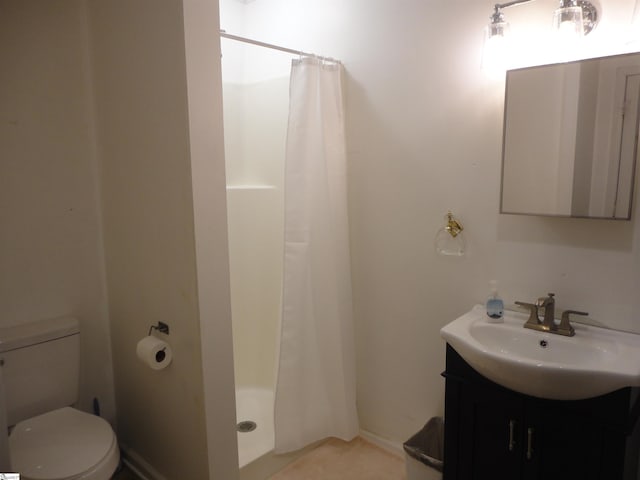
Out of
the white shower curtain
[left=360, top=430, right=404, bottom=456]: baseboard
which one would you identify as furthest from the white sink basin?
[left=360, top=430, right=404, bottom=456]: baseboard

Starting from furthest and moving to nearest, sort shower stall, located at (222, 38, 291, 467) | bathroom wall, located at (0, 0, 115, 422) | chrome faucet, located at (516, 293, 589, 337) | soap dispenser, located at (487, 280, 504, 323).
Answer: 1. shower stall, located at (222, 38, 291, 467)
2. bathroom wall, located at (0, 0, 115, 422)
3. soap dispenser, located at (487, 280, 504, 323)
4. chrome faucet, located at (516, 293, 589, 337)

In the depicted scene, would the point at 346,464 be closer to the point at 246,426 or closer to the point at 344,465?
the point at 344,465

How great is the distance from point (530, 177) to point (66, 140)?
6.70 ft

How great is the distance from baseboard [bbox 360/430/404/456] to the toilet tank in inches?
57.5

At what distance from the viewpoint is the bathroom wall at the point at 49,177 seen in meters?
1.90

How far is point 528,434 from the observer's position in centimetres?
144

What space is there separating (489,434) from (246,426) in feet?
4.39

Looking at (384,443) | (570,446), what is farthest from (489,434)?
(384,443)

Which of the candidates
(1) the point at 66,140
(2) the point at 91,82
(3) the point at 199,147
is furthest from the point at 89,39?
(3) the point at 199,147

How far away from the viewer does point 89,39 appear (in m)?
2.07

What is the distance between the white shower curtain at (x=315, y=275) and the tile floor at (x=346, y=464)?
0.07 m

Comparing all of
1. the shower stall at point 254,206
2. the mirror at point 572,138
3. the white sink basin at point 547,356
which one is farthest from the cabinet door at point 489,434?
the shower stall at point 254,206

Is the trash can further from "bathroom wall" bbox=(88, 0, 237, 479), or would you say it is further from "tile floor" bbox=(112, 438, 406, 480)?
"bathroom wall" bbox=(88, 0, 237, 479)

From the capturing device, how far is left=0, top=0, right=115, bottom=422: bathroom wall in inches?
75.0
